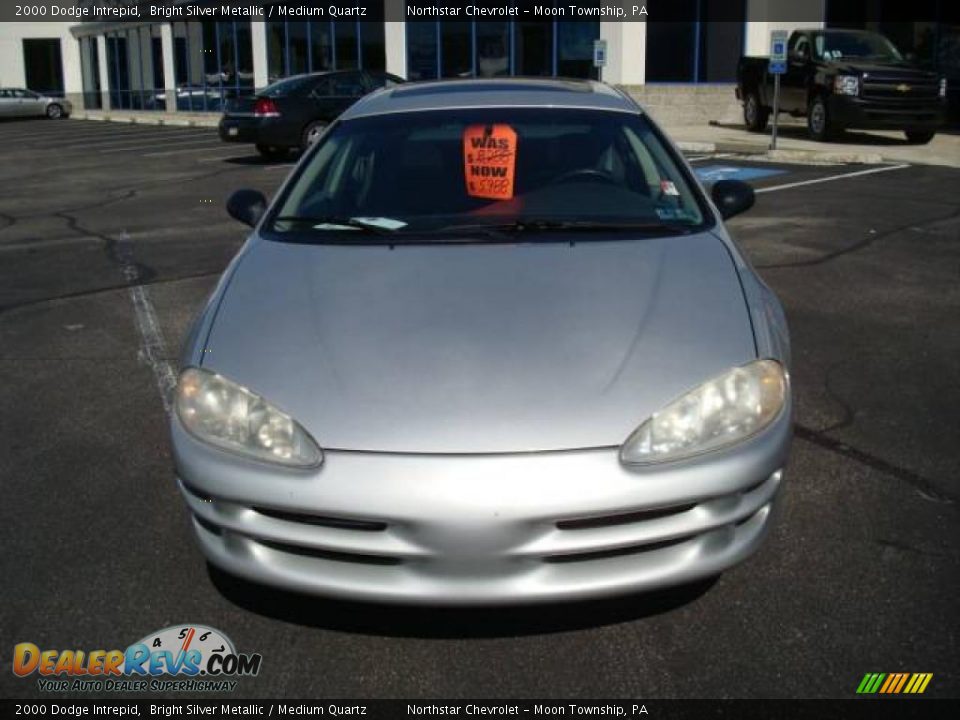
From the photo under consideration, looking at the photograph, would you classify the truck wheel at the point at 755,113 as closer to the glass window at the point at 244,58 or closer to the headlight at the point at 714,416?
Answer: the glass window at the point at 244,58

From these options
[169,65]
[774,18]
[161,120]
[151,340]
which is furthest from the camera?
[169,65]

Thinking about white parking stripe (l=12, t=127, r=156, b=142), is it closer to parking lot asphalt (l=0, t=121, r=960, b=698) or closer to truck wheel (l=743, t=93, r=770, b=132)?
truck wheel (l=743, t=93, r=770, b=132)

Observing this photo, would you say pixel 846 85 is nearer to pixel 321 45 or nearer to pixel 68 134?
pixel 321 45

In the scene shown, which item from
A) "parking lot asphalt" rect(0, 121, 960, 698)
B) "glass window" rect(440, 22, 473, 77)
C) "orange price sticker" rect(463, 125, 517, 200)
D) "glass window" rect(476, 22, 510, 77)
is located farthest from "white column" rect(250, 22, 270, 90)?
"orange price sticker" rect(463, 125, 517, 200)

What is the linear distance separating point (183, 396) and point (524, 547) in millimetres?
1081

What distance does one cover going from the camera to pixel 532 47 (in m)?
26.3

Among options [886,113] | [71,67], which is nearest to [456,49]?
[886,113]

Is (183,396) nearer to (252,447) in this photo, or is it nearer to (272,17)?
(252,447)

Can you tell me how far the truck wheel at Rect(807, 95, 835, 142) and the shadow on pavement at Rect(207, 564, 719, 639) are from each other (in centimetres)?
1590

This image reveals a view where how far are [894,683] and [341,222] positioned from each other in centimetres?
238

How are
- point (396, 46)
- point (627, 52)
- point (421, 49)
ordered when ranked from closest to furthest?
point (627, 52), point (421, 49), point (396, 46)

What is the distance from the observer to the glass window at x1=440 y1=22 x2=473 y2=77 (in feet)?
88.9
